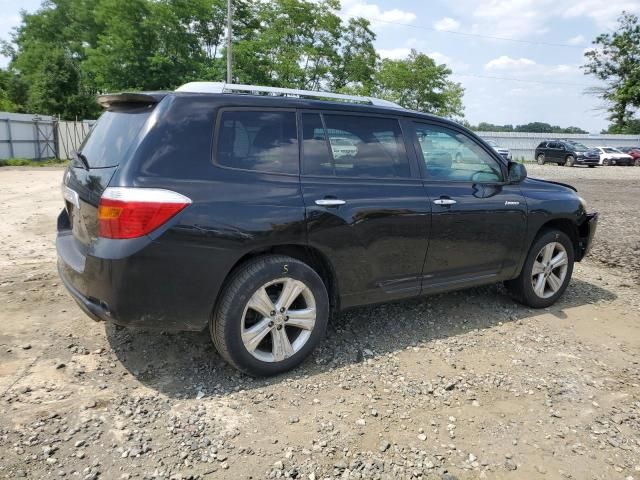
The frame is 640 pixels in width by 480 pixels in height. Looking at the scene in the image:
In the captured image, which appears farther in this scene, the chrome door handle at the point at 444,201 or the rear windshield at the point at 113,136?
the chrome door handle at the point at 444,201

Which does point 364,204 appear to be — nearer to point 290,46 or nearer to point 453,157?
point 453,157

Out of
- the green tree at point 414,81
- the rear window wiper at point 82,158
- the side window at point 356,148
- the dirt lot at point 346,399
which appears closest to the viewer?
the dirt lot at point 346,399

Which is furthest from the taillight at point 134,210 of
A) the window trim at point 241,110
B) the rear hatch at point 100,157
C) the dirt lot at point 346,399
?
the dirt lot at point 346,399

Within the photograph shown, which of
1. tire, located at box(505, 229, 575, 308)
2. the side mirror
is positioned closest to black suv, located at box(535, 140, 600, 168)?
tire, located at box(505, 229, 575, 308)

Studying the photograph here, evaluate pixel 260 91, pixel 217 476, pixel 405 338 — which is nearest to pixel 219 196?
pixel 260 91

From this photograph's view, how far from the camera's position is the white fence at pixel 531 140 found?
41.4 meters

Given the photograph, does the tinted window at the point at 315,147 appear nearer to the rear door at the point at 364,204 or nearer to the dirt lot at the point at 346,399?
the rear door at the point at 364,204

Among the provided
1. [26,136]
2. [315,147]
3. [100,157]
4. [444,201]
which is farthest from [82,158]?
[26,136]

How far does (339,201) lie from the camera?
11.0 ft

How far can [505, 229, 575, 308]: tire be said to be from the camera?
4629mm

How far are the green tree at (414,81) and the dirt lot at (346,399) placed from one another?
123ft

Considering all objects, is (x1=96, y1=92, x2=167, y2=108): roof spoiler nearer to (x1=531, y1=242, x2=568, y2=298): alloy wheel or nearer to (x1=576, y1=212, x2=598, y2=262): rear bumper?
(x1=531, y1=242, x2=568, y2=298): alloy wheel

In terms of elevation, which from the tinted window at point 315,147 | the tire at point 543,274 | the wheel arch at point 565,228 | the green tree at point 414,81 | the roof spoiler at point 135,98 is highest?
the green tree at point 414,81

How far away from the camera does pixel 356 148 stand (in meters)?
3.61
